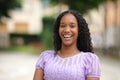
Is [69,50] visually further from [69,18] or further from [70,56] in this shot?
[69,18]

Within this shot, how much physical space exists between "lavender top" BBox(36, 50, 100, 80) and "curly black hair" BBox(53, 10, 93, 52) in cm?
16

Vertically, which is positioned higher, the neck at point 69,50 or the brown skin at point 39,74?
the neck at point 69,50

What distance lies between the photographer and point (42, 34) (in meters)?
35.8

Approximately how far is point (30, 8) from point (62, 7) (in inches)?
1493

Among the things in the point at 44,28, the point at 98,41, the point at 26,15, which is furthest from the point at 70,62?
the point at 26,15

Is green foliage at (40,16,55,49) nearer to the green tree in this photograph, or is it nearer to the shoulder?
the green tree

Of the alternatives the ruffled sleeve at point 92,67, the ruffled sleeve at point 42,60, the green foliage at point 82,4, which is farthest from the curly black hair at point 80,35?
the green foliage at point 82,4

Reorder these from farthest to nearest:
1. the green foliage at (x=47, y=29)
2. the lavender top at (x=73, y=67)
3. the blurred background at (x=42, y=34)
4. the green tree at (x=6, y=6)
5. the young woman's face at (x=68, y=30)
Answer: the green tree at (x=6, y=6), the green foliage at (x=47, y=29), the blurred background at (x=42, y=34), the young woman's face at (x=68, y=30), the lavender top at (x=73, y=67)

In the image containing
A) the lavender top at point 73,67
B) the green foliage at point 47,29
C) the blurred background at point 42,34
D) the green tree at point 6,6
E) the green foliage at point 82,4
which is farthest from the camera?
the green tree at point 6,6

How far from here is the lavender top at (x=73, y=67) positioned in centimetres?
392

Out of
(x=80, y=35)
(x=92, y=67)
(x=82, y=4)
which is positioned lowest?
(x=82, y=4)

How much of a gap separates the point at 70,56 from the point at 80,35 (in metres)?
0.23

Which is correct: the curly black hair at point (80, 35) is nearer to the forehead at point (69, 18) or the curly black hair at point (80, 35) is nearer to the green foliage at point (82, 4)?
the forehead at point (69, 18)

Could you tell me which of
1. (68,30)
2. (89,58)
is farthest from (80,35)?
(89,58)
